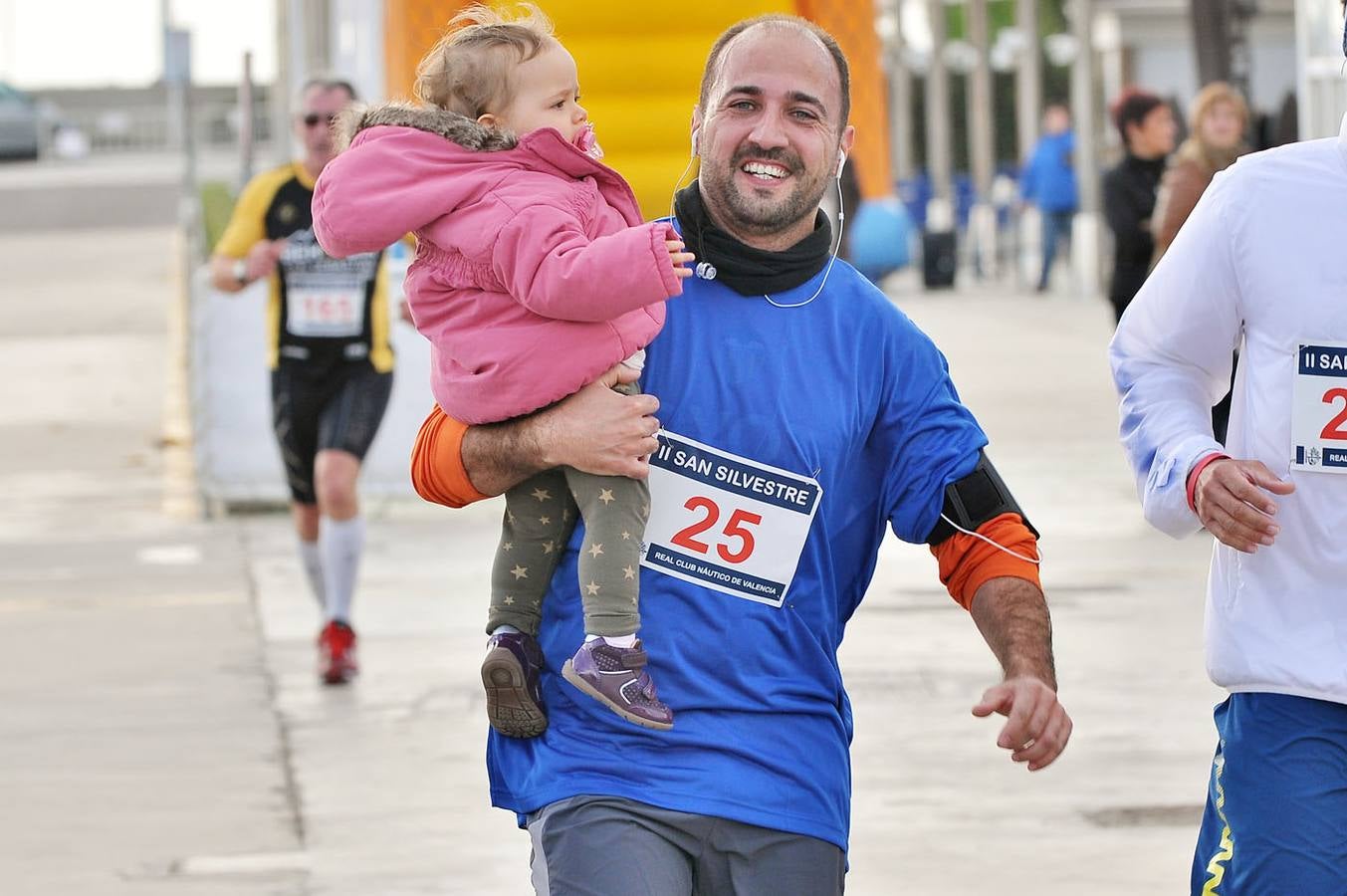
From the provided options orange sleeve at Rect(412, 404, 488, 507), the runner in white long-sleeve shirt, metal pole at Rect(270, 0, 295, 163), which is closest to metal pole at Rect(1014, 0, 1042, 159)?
metal pole at Rect(270, 0, 295, 163)

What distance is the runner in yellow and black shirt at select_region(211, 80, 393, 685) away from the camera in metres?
8.77

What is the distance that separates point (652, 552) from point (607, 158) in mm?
8848

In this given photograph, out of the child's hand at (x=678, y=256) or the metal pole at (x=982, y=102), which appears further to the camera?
the metal pole at (x=982, y=102)

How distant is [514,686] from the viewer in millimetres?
3549

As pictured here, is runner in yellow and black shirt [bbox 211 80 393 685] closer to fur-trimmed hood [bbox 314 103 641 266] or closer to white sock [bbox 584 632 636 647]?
fur-trimmed hood [bbox 314 103 641 266]

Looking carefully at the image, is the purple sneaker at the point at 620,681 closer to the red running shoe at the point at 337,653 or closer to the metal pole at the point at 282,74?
the red running shoe at the point at 337,653

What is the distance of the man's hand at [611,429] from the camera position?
11.4ft

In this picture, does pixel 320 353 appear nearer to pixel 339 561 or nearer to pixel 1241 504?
pixel 339 561

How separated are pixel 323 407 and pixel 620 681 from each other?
5662mm

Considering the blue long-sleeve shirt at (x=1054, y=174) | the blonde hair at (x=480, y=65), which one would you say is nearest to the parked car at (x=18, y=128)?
the blue long-sleeve shirt at (x=1054, y=174)

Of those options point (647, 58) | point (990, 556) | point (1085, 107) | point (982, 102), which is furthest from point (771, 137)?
point (982, 102)

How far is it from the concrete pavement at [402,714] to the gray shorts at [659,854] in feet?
8.83

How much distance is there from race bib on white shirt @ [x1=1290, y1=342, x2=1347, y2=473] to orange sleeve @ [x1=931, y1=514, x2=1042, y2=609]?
42 centimetres

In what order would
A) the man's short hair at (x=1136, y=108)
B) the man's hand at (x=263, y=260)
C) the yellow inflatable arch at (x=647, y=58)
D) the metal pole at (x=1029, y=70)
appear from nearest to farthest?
the man's hand at (x=263, y=260) → the man's short hair at (x=1136, y=108) → the yellow inflatable arch at (x=647, y=58) → the metal pole at (x=1029, y=70)
